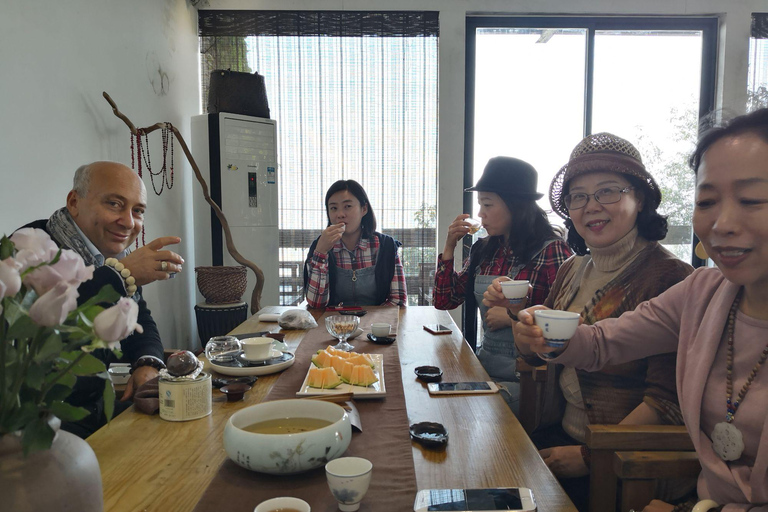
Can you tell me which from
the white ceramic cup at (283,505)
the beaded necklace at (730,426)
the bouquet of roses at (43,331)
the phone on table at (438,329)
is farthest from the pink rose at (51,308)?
the phone on table at (438,329)

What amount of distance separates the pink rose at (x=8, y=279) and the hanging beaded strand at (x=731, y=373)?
124cm

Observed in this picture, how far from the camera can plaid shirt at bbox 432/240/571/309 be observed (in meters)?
2.27

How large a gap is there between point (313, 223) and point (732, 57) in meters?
3.81

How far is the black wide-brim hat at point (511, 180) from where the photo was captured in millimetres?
2383

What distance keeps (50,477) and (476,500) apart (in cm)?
59

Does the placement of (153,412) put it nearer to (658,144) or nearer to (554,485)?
(554,485)

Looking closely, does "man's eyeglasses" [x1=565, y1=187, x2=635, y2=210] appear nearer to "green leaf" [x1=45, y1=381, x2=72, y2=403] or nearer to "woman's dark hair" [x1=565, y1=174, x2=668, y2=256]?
"woman's dark hair" [x1=565, y1=174, x2=668, y2=256]

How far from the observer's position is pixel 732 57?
4.33 meters

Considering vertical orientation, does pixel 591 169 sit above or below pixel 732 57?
below

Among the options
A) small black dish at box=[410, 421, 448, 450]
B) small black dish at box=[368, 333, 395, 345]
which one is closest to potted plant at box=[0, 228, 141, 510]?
small black dish at box=[410, 421, 448, 450]

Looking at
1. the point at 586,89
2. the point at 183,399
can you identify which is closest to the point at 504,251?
the point at 183,399

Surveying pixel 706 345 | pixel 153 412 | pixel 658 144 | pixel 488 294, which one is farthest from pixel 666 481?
pixel 658 144

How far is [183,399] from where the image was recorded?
1.20 m

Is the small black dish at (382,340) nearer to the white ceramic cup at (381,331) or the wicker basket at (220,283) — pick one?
the white ceramic cup at (381,331)
